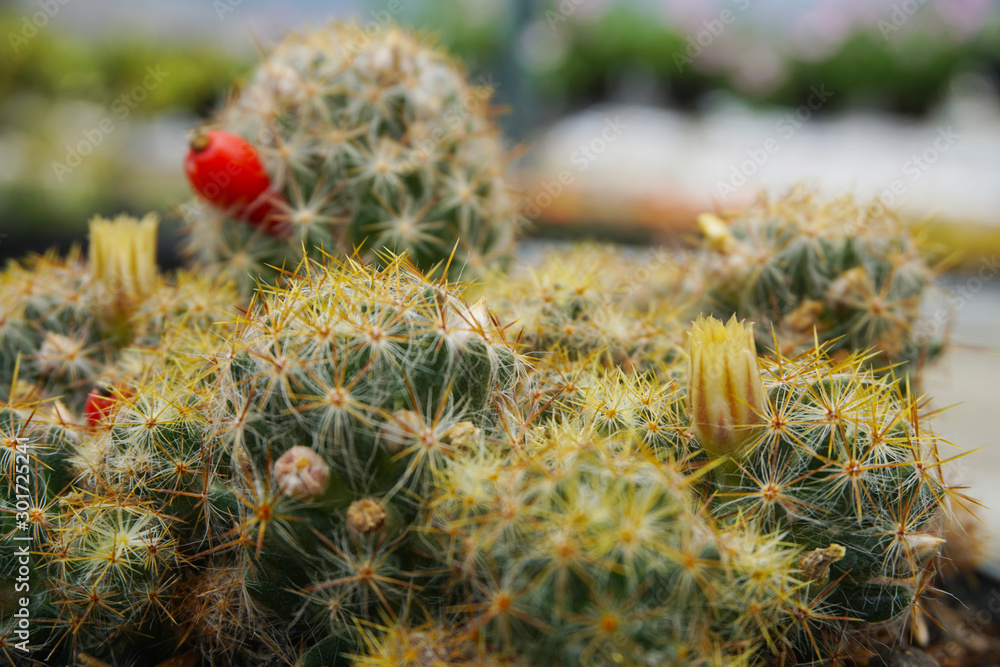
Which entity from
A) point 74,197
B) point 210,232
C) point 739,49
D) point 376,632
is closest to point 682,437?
point 376,632

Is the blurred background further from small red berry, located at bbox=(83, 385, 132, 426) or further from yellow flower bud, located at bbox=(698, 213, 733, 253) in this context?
small red berry, located at bbox=(83, 385, 132, 426)

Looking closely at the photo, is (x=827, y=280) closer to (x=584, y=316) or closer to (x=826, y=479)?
(x=584, y=316)

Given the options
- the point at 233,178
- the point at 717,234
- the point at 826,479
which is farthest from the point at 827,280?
the point at 233,178

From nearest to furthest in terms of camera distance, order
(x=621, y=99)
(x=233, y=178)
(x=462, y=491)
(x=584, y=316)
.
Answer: (x=462, y=491)
(x=584, y=316)
(x=233, y=178)
(x=621, y=99)

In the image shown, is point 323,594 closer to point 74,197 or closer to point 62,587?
point 62,587

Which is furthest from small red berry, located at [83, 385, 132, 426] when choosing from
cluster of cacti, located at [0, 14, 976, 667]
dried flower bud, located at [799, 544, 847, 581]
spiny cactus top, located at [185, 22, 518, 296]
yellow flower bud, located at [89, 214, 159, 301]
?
dried flower bud, located at [799, 544, 847, 581]

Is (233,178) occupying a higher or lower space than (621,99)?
higher
